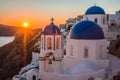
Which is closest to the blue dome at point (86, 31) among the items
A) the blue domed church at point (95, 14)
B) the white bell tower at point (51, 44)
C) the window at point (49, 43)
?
the white bell tower at point (51, 44)

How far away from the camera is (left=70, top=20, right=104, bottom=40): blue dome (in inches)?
957

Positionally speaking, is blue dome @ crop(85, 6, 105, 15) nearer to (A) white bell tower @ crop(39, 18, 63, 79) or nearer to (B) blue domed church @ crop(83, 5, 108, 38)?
(B) blue domed church @ crop(83, 5, 108, 38)

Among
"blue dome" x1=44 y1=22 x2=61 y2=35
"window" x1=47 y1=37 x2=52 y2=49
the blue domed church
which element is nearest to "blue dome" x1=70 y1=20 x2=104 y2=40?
"blue dome" x1=44 y1=22 x2=61 y2=35

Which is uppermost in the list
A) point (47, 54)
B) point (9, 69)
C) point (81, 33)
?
point (81, 33)

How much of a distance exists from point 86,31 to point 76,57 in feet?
7.37

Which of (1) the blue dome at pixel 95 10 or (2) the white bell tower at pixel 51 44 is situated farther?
(1) the blue dome at pixel 95 10

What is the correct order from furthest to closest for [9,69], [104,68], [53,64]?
[9,69], [104,68], [53,64]

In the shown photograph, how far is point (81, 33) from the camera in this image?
2436 centimetres

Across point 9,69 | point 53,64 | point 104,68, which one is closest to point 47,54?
point 53,64

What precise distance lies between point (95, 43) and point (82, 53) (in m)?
1.30

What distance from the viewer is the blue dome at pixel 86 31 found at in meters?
24.3

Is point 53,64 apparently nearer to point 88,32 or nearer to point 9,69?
point 88,32

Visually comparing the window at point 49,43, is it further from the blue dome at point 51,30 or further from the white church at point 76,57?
the blue dome at point 51,30

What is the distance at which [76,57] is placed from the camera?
24.6 m
